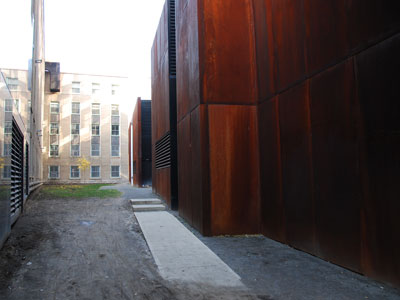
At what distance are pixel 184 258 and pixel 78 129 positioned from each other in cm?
4665

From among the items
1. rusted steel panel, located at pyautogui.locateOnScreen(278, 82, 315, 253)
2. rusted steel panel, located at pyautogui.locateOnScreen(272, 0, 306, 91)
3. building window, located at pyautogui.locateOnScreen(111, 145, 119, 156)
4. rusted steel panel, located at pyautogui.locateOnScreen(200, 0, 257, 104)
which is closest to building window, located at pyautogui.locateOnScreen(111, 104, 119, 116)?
building window, located at pyautogui.locateOnScreen(111, 145, 119, 156)

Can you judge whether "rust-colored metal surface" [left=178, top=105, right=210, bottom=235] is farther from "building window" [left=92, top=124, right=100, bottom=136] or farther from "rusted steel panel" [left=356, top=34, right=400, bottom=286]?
"building window" [left=92, top=124, right=100, bottom=136]

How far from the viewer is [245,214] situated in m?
7.63

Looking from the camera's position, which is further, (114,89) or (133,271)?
(114,89)

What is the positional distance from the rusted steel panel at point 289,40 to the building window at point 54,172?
46.2 m

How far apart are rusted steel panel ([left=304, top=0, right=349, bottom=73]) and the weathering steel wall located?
2 centimetres

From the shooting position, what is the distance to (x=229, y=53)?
7.91 metres

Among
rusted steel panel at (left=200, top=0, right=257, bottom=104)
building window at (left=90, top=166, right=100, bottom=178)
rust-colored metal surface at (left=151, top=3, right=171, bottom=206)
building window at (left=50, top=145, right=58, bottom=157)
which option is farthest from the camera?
building window at (left=90, top=166, right=100, bottom=178)

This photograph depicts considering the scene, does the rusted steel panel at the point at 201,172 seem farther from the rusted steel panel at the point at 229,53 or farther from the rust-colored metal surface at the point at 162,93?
the rust-colored metal surface at the point at 162,93

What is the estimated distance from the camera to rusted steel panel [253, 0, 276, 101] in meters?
7.23

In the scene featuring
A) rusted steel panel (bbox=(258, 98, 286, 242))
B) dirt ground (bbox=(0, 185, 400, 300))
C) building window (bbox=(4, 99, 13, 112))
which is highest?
building window (bbox=(4, 99, 13, 112))

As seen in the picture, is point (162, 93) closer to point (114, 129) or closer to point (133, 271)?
point (133, 271)

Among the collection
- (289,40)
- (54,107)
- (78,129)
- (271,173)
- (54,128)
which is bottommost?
(271,173)

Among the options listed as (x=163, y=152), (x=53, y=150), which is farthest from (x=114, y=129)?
(x=163, y=152)
